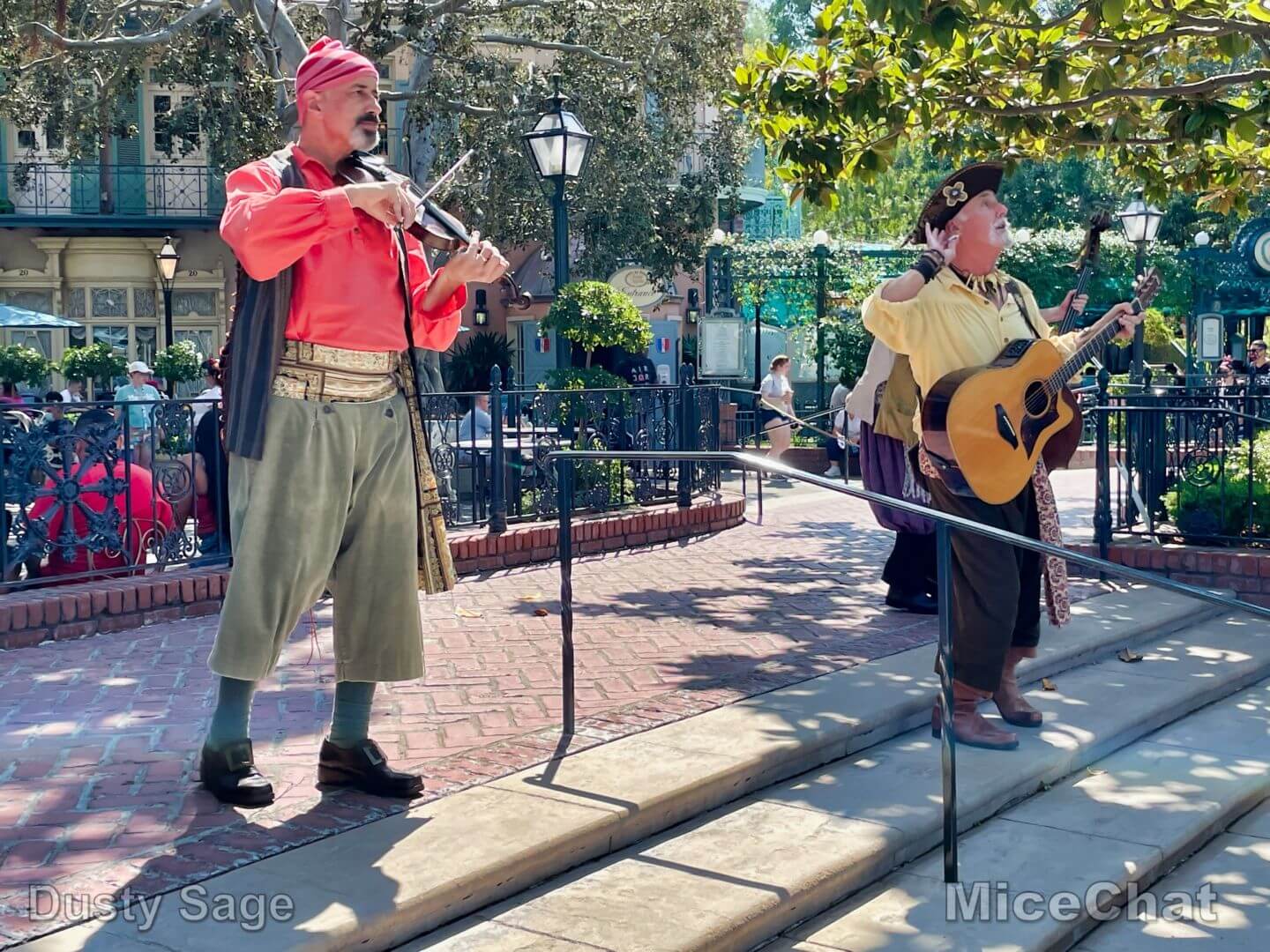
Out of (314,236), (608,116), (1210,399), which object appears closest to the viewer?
(314,236)

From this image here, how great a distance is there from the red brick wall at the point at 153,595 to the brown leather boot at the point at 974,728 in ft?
13.1

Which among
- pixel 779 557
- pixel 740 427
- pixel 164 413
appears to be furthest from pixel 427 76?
pixel 164 413

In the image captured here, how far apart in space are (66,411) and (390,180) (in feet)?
12.5

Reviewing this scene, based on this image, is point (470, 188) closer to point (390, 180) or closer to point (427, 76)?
point (427, 76)

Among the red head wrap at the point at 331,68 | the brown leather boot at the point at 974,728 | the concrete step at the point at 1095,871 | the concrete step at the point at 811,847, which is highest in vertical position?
the red head wrap at the point at 331,68

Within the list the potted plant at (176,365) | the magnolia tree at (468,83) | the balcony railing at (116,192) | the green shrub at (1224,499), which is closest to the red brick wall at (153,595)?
the green shrub at (1224,499)

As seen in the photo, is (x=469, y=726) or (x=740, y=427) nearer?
(x=469, y=726)

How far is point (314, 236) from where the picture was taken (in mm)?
3842

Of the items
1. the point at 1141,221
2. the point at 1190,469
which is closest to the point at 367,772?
the point at 1190,469

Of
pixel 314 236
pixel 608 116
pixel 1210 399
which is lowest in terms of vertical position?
pixel 1210 399

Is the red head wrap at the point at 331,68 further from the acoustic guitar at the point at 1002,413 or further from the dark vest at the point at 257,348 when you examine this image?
the acoustic guitar at the point at 1002,413

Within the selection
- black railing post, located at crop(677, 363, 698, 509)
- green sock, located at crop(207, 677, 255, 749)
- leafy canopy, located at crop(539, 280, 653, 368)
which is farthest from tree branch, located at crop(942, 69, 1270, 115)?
green sock, located at crop(207, 677, 255, 749)

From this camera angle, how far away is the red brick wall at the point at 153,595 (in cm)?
688

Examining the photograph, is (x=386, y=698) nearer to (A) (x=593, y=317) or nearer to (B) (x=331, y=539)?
(B) (x=331, y=539)
